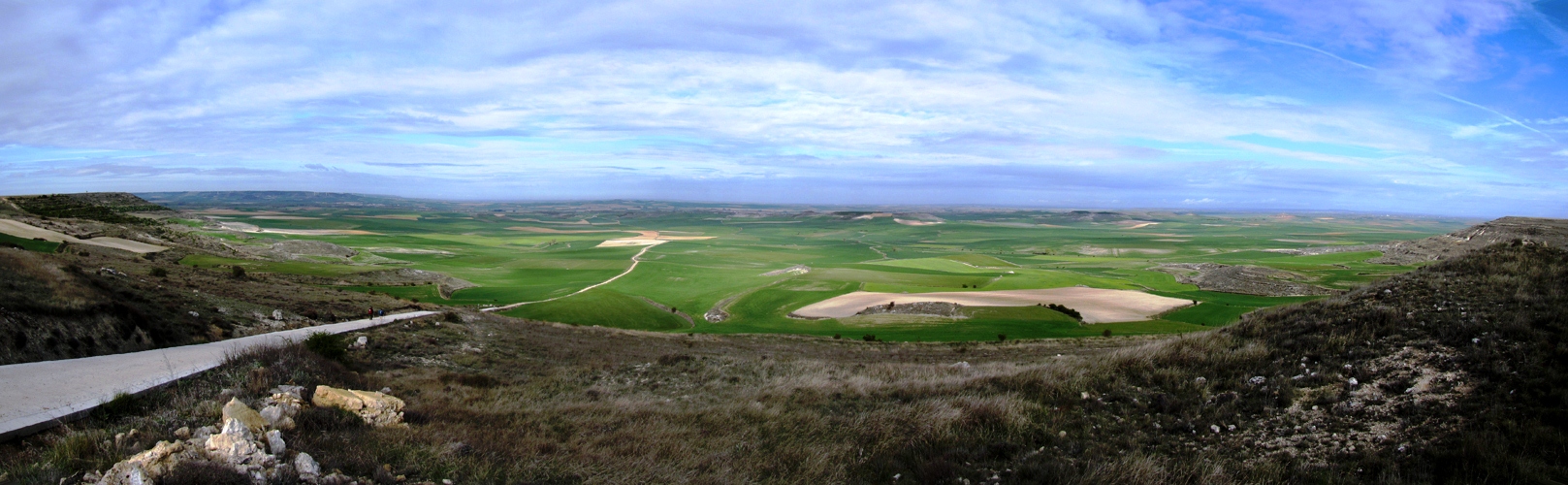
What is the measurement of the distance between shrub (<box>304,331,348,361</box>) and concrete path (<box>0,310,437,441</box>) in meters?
1.21

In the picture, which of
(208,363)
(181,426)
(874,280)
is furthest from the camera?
(874,280)

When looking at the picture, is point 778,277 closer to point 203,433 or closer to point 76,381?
point 76,381

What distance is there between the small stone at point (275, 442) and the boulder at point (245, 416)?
45 centimetres

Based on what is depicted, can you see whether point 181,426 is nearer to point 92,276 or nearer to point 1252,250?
point 92,276

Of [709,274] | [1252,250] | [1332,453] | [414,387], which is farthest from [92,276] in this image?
[1252,250]

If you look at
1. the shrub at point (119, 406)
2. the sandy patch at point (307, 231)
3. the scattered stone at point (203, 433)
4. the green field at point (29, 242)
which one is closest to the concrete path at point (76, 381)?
the shrub at point (119, 406)

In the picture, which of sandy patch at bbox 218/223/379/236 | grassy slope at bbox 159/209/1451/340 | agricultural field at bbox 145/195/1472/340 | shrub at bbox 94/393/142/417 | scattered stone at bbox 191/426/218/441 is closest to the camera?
scattered stone at bbox 191/426/218/441

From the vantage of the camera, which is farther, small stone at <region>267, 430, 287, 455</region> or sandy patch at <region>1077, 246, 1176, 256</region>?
sandy patch at <region>1077, 246, 1176, 256</region>

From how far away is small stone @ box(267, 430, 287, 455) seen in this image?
5867 mm

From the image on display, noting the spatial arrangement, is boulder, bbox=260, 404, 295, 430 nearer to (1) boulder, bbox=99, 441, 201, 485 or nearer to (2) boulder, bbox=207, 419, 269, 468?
(2) boulder, bbox=207, 419, 269, 468

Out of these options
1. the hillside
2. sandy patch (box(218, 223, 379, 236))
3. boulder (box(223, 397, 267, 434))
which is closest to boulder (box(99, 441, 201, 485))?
the hillside

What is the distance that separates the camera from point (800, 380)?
45.3 feet

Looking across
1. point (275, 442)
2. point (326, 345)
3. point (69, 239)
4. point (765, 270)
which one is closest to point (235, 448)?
point (275, 442)

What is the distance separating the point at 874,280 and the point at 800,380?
4906 cm
